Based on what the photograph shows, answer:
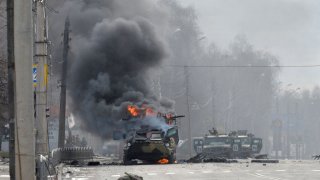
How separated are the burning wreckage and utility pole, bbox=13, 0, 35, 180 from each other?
17867 millimetres

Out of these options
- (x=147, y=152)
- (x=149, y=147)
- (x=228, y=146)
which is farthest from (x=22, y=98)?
(x=228, y=146)

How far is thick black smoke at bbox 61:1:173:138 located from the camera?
3956cm

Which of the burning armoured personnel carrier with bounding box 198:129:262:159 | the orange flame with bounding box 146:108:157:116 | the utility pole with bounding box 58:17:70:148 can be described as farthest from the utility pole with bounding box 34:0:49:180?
the burning armoured personnel carrier with bounding box 198:129:262:159

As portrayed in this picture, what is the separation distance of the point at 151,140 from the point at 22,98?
18.2m

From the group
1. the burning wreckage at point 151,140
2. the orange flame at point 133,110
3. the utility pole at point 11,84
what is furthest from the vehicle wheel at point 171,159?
the utility pole at point 11,84

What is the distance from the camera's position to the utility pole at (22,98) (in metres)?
14.6

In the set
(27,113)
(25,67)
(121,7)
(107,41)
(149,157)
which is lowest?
(149,157)

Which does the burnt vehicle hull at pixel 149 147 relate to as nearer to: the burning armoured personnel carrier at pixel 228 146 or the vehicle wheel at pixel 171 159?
the vehicle wheel at pixel 171 159

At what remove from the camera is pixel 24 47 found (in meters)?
14.7

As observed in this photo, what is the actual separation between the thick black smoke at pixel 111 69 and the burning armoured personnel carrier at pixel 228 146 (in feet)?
36.7

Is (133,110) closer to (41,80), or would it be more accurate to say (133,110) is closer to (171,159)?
(171,159)

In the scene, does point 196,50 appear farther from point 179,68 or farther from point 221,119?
point 221,119

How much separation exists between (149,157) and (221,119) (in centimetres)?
8696

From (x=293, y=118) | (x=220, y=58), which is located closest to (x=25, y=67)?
(x=220, y=58)
